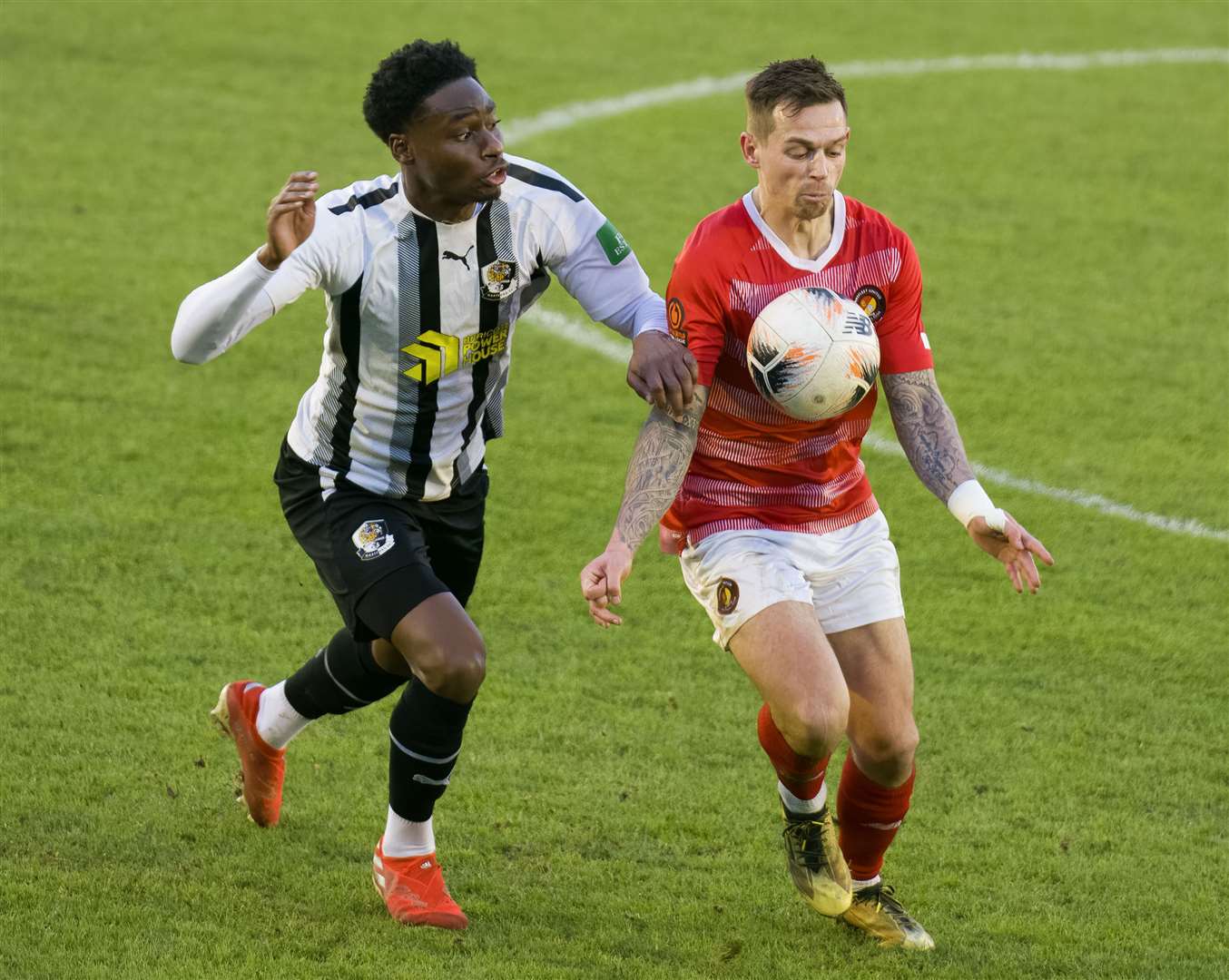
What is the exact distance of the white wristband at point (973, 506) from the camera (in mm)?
4835

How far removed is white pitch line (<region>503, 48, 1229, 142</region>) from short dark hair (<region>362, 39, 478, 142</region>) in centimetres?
867

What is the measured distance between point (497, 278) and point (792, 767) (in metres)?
1.55

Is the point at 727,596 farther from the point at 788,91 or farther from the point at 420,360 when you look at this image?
the point at 788,91

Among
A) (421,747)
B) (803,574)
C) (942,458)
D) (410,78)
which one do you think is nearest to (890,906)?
(803,574)

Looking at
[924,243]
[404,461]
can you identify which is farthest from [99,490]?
[924,243]

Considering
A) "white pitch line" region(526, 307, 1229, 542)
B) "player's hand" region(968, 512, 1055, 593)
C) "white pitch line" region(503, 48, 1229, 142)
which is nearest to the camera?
"player's hand" region(968, 512, 1055, 593)

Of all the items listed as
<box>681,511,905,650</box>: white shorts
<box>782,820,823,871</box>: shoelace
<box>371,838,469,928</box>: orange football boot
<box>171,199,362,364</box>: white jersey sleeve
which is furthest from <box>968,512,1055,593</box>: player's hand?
<box>171,199,362,364</box>: white jersey sleeve

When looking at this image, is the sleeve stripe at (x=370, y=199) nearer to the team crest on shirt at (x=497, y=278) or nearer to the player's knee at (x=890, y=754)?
the team crest on shirt at (x=497, y=278)

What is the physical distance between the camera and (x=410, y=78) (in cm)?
493

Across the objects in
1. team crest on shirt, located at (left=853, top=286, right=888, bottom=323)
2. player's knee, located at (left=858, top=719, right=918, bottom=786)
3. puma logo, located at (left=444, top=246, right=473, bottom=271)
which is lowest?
player's knee, located at (left=858, top=719, right=918, bottom=786)

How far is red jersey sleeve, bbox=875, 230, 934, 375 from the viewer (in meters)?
5.14

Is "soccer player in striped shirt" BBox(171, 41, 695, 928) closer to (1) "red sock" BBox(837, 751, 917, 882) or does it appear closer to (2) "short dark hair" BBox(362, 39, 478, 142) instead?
(2) "short dark hair" BBox(362, 39, 478, 142)

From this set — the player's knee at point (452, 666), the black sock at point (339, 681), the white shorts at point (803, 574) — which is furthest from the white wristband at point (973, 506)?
the black sock at point (339, 681)

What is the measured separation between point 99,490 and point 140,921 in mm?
3720
